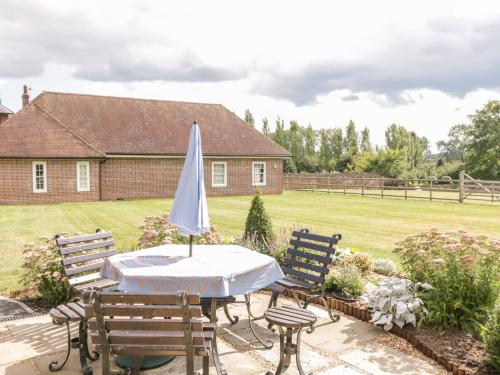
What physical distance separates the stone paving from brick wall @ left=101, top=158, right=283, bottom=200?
20.8m

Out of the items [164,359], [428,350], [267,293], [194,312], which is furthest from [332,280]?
[194,312]

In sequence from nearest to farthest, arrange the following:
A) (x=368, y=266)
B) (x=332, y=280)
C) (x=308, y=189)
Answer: (x=332, y=280) < (x=368, y=266) < (x=308, y=189)

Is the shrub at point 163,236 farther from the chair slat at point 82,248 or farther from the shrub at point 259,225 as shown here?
the chair slat at point 82,248

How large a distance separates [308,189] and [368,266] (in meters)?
27.5

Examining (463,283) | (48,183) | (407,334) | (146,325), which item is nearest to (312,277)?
(407,334)

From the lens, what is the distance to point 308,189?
35188mm

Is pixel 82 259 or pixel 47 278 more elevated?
pixel 82 259

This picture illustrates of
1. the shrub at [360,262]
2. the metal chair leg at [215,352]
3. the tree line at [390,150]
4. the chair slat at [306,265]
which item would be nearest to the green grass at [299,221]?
the shrub at [360,262]

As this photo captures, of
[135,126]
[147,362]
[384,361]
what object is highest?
[135,126]

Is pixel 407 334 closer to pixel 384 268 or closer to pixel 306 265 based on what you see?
pixel 306 265

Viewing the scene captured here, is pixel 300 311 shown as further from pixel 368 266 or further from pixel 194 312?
pixel 368 266

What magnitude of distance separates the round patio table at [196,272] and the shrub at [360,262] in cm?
284

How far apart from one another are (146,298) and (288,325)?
151cm

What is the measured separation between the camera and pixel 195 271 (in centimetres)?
466
